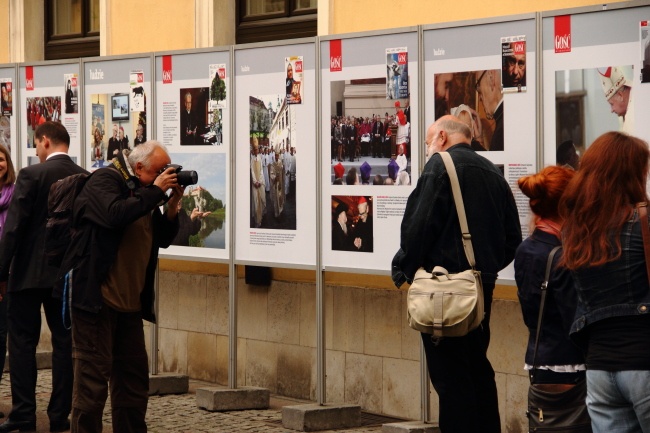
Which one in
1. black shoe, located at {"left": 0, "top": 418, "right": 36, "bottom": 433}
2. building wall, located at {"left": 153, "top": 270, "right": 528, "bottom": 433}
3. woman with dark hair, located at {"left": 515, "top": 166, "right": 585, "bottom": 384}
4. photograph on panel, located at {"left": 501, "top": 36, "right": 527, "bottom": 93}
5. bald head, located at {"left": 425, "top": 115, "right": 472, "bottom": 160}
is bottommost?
black shoe, located at {"left": 0, "top": 418, "right": 36, "bottom": 433}

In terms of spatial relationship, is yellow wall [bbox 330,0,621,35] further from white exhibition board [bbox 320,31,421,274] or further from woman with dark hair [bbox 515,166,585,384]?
woman with dark hair [bbox 515,166,585,384]

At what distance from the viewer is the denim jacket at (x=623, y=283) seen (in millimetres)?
4324

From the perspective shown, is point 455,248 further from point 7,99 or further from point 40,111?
point 7,99

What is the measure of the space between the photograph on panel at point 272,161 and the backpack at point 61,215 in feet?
4.97

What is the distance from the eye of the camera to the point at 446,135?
21.6 ft

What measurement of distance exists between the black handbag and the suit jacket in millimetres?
4350

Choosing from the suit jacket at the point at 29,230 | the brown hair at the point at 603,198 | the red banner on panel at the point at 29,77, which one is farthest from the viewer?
the red banner on panel at the point at 29,77

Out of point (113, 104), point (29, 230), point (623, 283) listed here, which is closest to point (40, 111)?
point (113, 104)

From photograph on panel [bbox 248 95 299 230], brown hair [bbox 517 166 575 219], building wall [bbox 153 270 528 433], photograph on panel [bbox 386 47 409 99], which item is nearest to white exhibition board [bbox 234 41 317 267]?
photograph on panel [bbox 248 95 299 230]

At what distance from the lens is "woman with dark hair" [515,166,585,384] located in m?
4.74

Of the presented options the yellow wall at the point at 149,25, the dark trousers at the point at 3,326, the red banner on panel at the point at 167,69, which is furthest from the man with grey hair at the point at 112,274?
the yellow wall at the point at 149,25

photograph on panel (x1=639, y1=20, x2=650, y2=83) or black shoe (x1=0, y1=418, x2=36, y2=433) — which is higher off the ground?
photograph on panel (x1=639, y1=20, x2=650, y2=83)

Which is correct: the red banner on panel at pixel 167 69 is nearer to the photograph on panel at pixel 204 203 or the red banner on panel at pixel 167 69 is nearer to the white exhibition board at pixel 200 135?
the white exhibition board at pixel 200 135

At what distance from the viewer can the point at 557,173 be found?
5.07m
